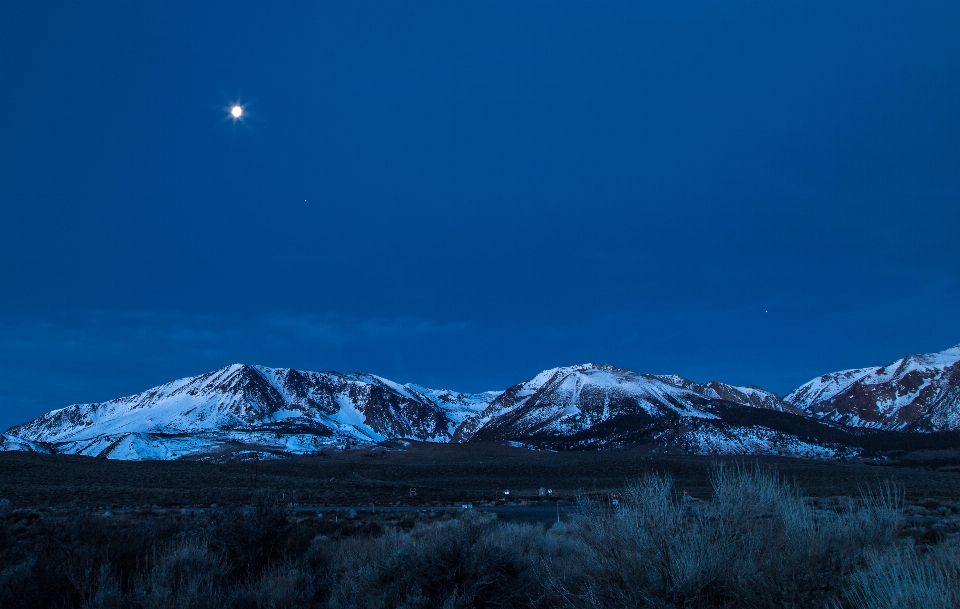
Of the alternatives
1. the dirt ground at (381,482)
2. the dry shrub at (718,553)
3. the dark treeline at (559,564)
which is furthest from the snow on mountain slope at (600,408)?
the dry shrub at (718,553)

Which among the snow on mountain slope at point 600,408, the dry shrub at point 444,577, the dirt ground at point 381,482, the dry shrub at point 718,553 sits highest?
the snow on mountain slope at point 600,408

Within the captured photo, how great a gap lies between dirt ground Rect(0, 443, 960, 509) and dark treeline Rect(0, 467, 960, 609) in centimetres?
1412

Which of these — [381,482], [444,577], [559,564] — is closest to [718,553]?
[559,564]

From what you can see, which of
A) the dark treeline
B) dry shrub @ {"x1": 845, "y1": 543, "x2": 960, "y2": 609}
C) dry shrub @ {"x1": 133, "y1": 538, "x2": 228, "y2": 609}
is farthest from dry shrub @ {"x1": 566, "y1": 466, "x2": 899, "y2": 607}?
dry shrub @ {"x1": 133, "y1": 538, "x2": 228, "y2": 609}

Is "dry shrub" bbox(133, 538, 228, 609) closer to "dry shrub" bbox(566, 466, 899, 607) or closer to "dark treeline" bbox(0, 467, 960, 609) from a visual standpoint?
"dark treeline" bbox(0, 467, 960, 609)

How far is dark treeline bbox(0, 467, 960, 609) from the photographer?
5.35 meters

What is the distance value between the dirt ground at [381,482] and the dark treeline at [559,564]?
1412cm

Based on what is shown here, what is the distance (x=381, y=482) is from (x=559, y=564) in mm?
50156

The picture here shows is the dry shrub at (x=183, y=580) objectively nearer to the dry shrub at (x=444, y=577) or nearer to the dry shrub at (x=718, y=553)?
the dry shrub at (x=444, y=577)

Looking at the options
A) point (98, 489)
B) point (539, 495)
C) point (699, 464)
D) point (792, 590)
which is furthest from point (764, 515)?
point (699, 464)

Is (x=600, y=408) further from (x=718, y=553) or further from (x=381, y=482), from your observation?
(x=718, y=553)

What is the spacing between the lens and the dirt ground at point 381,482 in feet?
117

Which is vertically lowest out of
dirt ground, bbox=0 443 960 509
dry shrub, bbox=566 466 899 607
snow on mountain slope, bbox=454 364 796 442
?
dirt ground, bbox=0 443 960 509

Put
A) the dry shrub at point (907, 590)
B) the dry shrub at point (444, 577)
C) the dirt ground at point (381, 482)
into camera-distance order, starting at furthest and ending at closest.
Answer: the dirt ground at point (381, 482) → the dry shrub at point (444, 577) → the dry shrub at point (907, 590)
